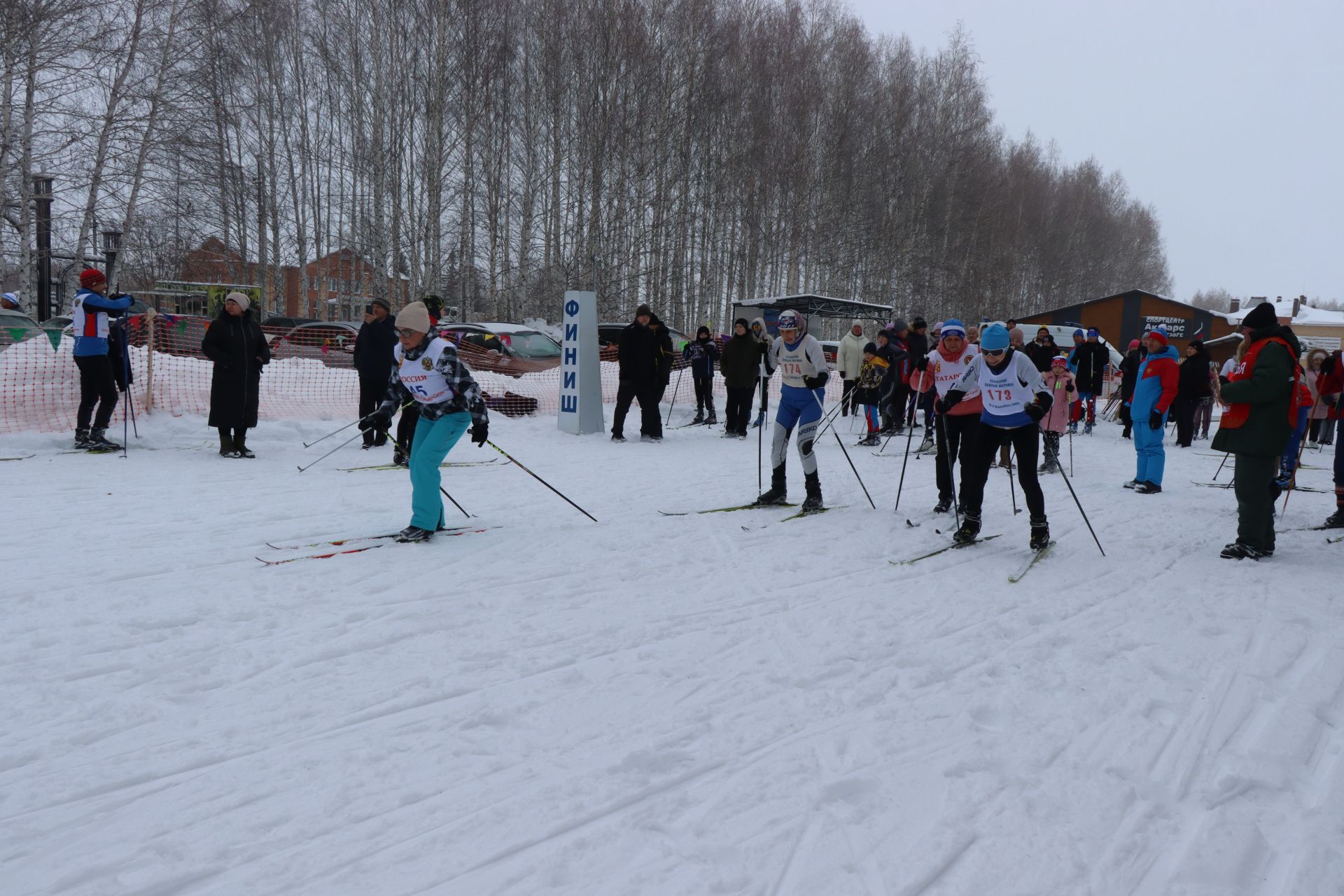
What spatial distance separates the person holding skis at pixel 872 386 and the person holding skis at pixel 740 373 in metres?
1.46

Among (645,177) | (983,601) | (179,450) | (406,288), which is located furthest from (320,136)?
(983,601)

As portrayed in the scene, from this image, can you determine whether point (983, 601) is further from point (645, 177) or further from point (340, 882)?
point (645, 177)

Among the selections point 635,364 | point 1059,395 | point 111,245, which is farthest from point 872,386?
point 111,245

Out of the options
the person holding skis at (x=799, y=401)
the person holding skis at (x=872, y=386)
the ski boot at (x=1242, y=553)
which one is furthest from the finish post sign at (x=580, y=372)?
the ski boot at (x=1242, y=553)

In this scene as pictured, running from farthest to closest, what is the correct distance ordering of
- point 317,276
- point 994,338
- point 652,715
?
1. point 317,276
2. point 994,338
3. point 652,715

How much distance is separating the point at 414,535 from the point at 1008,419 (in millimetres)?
4023

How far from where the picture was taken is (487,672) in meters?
3.56

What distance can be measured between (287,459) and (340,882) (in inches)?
292

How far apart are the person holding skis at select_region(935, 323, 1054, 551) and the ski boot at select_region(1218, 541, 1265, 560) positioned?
1.15 m

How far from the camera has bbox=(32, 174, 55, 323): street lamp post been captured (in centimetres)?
1675

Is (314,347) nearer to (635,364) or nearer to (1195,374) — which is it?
(635,364)

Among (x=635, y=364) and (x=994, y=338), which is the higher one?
(x=994, y=338)

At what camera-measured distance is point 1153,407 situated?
8.60m

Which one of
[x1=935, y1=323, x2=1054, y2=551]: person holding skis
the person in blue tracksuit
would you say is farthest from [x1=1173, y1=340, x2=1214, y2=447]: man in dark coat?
the person in blue tracksuit
